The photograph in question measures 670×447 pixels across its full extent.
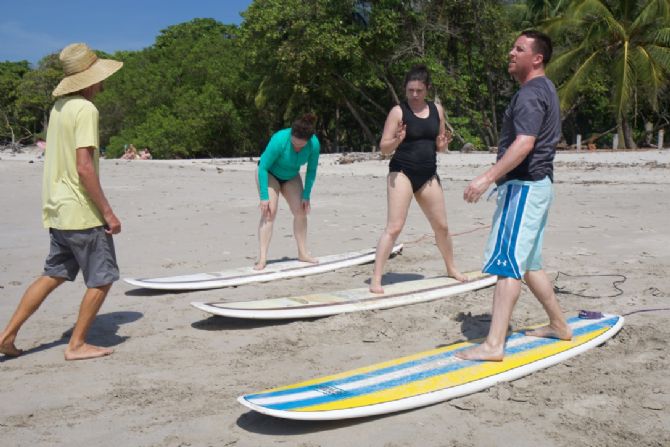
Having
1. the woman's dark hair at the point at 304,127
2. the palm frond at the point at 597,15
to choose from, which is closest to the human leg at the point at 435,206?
the woman's dark hair at the point at 304,127

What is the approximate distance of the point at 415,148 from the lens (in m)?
5.61

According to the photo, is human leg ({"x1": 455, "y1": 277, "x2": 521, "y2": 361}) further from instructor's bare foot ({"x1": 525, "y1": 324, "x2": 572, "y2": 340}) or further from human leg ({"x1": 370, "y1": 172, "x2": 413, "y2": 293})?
human leg ({"x1": 370, "y1": 172, "x2": 413, "y2": 293})

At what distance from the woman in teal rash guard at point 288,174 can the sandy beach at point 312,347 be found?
61 centimetres

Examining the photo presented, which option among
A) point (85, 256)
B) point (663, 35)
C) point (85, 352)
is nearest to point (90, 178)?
point (85, 256)

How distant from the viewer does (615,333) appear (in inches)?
185

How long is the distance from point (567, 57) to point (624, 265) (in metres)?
21.0

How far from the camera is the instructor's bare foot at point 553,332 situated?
176 inches

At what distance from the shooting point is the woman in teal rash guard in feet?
21.8

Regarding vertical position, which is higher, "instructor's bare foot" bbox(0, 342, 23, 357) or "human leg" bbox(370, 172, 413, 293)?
"human leg" bbox(370, 172, 413, 293)

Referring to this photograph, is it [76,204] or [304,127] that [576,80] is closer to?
[304,127]

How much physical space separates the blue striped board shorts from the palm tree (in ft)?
69.8

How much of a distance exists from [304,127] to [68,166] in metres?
2.68

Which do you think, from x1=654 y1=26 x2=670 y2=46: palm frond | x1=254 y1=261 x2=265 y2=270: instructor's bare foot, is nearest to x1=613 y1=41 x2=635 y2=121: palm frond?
x1=654 y1=26 x2=670 y2=46: palm frond

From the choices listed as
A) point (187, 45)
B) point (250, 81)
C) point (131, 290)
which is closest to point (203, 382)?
point (131, 290)
